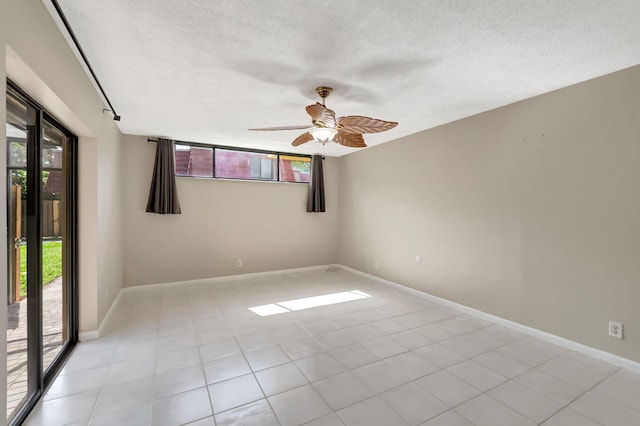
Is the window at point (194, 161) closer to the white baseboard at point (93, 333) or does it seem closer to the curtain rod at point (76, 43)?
the curtain rod at point (76, 43)

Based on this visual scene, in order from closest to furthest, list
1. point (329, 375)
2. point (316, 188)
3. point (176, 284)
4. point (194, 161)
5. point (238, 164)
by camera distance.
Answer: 1. point (329, 375)
2. point (176, 284)
3. point (194, 161)
4. point (238, 164)
5. point (316, 188)

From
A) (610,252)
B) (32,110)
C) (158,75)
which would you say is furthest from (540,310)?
(32,110)

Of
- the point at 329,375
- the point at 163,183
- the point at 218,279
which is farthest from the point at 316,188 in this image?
the point at 329,375

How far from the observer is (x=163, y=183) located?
14.4 feet

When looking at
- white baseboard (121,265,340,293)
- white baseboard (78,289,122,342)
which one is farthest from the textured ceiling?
white baseboard (121,265,340,293)

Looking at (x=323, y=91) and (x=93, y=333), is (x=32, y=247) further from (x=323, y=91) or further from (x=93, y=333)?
(x=323, y=91)

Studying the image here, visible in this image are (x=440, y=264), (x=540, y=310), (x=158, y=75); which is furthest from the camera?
(x=440, y=264)

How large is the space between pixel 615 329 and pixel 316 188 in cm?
436

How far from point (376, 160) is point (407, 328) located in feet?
9.42

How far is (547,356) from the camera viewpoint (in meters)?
2.49

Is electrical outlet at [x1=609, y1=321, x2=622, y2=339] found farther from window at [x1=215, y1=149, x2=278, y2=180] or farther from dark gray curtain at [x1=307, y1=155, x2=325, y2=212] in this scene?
window at [x1=215, y1=149, x2=278, y2=180]

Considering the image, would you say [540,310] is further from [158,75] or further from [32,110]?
[32,110]

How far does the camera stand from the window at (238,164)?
4773mm

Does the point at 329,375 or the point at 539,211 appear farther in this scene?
the point at 539,211
